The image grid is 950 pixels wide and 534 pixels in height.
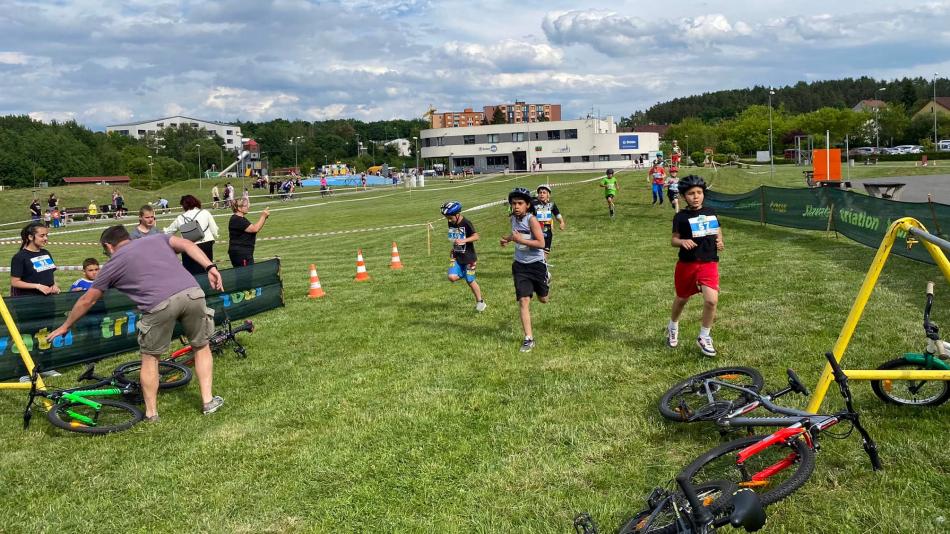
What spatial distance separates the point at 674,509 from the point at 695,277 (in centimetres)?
424

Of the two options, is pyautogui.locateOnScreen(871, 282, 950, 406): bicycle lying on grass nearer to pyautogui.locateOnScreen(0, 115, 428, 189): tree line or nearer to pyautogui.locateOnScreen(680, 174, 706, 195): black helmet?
pyautogui.locateOnScreen(680, 174, 706, 195): black helmet

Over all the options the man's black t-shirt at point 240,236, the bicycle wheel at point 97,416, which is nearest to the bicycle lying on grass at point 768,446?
the bicycle wheel at point 97,416

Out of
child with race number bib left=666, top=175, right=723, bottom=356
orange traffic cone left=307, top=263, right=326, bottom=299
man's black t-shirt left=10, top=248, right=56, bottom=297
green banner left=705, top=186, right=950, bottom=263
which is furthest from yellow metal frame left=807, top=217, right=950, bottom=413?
orange traffic cone left=307, top=263, right=326, bottom=299

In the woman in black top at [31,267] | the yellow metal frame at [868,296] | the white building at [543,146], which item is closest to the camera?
the yellow metal frame at [868,296]

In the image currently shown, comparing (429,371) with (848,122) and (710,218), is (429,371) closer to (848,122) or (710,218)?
(710,218)

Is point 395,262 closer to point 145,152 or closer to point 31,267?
point 31,267

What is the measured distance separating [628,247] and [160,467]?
14134 millimetres

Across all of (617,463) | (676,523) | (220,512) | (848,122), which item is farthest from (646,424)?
(848,122)

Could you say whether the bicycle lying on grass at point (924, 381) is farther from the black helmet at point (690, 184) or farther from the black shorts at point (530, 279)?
the black shorts at point (530, 279)

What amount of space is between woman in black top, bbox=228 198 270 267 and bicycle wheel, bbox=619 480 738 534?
8906 millimetres

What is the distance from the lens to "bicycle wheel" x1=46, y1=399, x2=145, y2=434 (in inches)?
256

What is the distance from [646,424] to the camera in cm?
568

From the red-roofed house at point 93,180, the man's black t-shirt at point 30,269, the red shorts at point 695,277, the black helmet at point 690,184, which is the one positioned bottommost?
the red shorts at point 695,277

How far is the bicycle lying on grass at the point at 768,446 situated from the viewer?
13.5ft
